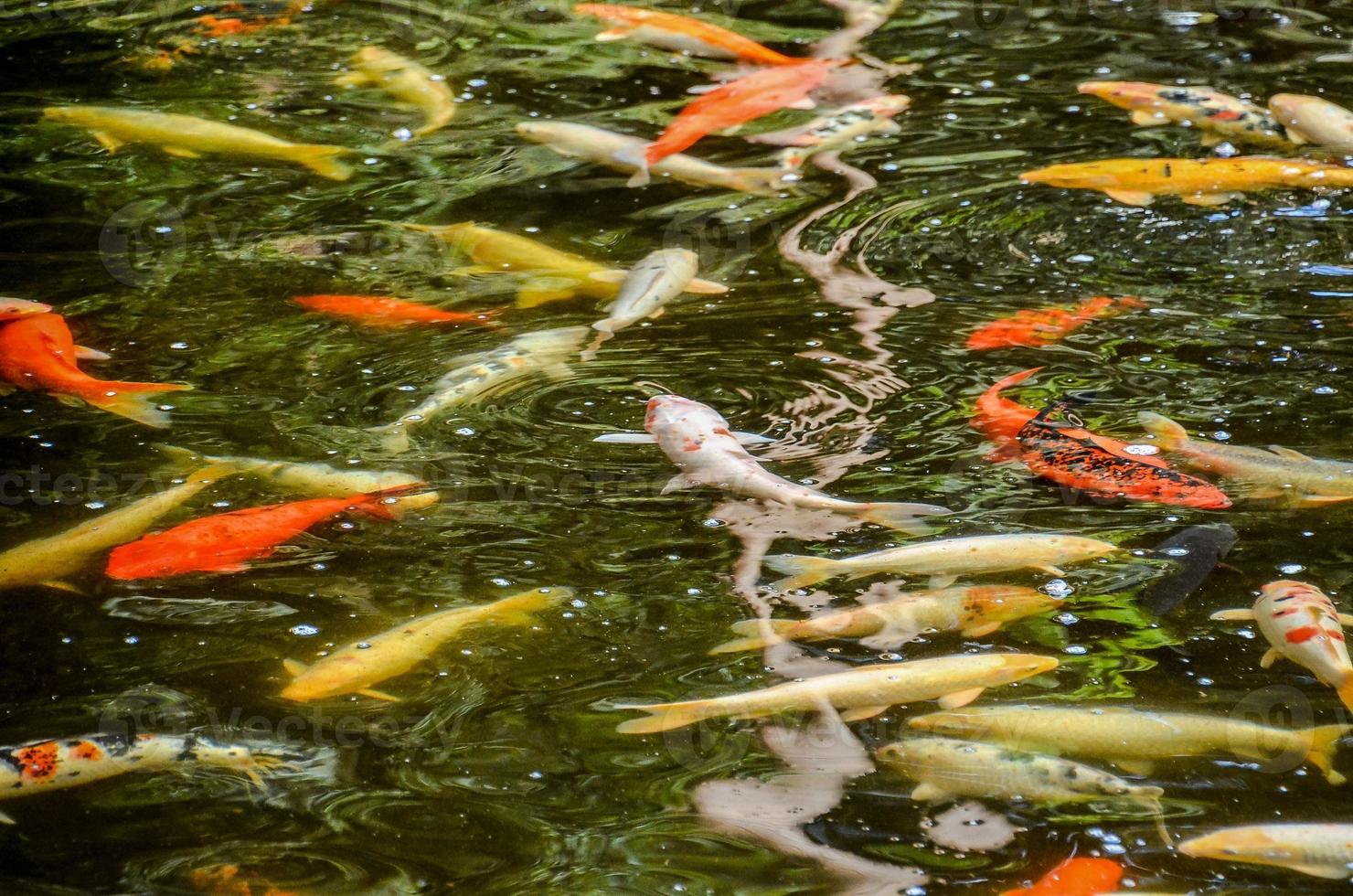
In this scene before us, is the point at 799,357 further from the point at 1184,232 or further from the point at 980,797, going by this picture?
the point at 980,797

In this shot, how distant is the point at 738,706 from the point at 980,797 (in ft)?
1.65

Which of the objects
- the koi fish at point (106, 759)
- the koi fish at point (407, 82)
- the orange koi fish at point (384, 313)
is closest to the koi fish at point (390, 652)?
the koi fish at point (106, 759)

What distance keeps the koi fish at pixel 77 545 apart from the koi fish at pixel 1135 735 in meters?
1.97

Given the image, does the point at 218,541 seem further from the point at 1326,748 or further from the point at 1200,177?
the point at 1200,177

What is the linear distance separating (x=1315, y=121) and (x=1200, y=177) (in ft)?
2.45

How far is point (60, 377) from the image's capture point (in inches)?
159

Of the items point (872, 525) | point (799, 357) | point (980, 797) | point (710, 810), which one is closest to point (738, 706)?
point (710, 810)

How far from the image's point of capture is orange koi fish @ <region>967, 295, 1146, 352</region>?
4270mm

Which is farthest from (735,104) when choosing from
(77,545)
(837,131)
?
(77,545)

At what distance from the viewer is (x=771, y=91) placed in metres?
5.96

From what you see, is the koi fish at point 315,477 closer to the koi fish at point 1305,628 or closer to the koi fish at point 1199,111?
the koi fish at point 1305,628

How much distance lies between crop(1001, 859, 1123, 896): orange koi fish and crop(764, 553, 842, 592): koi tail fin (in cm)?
91

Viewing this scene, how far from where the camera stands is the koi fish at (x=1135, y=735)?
8.80ft

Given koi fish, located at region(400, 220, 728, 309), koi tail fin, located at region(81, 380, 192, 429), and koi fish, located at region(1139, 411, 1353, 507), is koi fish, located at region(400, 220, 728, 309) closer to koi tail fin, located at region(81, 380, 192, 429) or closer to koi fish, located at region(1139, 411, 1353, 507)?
koi tail fin, located at region(81, 380, 192, 429)
